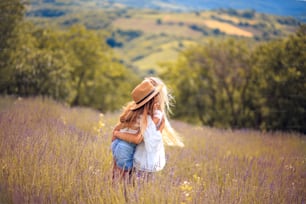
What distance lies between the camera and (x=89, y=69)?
3678 centimetres

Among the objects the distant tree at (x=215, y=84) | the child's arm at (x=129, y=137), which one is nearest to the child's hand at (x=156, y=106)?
the child's arm at (x=129, y=137)

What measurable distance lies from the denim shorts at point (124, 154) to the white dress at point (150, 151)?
0.19 ft

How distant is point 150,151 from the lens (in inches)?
148

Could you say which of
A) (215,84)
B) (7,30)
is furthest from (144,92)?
(215,84)

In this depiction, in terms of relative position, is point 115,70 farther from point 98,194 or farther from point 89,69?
point 98,194

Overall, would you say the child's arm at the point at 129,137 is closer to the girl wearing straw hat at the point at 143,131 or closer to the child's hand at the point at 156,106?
the girl wearing straw hat at the point at 143,131

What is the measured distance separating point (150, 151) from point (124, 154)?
301 millimetres

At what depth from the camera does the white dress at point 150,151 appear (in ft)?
12.2

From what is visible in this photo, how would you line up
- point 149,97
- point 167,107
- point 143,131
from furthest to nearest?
point 167,107 → point 149,97 → point 143,131

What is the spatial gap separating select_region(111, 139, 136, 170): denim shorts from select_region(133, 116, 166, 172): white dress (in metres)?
0.06

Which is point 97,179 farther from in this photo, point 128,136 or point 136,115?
point 136,115

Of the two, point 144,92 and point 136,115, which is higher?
point 144,92

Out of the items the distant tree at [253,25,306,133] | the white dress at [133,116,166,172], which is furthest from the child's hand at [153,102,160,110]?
the distant tree at [253,25,306,133]

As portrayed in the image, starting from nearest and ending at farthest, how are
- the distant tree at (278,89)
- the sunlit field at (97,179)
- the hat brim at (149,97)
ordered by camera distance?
the sunlit field at (97,179) → the hat brim at (149,97) → the distant tree at (278,89)
